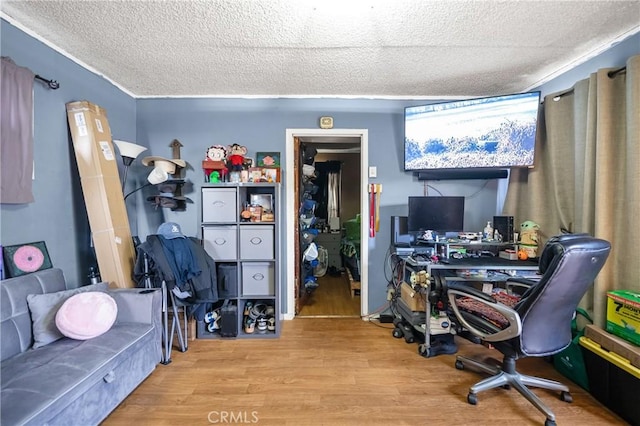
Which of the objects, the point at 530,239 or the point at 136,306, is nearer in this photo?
the point at 136,306

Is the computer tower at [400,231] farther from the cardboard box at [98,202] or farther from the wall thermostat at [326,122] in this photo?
the cardboard box at [98,202]

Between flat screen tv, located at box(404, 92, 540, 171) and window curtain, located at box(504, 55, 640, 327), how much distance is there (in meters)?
0.19

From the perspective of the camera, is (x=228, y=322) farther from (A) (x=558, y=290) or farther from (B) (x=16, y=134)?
(A) (x=558, y=290)

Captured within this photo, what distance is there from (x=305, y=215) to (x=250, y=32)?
2051 mm

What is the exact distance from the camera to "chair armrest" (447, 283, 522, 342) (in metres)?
1.37

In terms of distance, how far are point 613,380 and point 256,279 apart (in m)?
2.56

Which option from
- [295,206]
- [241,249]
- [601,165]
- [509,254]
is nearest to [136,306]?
[241,249]

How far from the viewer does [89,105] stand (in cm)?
199

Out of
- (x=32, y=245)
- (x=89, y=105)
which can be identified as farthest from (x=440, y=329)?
(x=89, y=105)

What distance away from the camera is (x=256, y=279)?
241cm

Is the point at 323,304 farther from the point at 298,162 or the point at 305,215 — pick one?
the point at 298,162

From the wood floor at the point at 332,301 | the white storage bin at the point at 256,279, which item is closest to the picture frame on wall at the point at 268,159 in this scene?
the white storage bin at the point at 256,279

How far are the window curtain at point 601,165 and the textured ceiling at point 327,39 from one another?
37 centimetres

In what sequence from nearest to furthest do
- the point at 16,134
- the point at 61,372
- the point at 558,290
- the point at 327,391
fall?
the point at 61,372 < the point at 558,290 < the point at 16,134 < the point at 327,391
